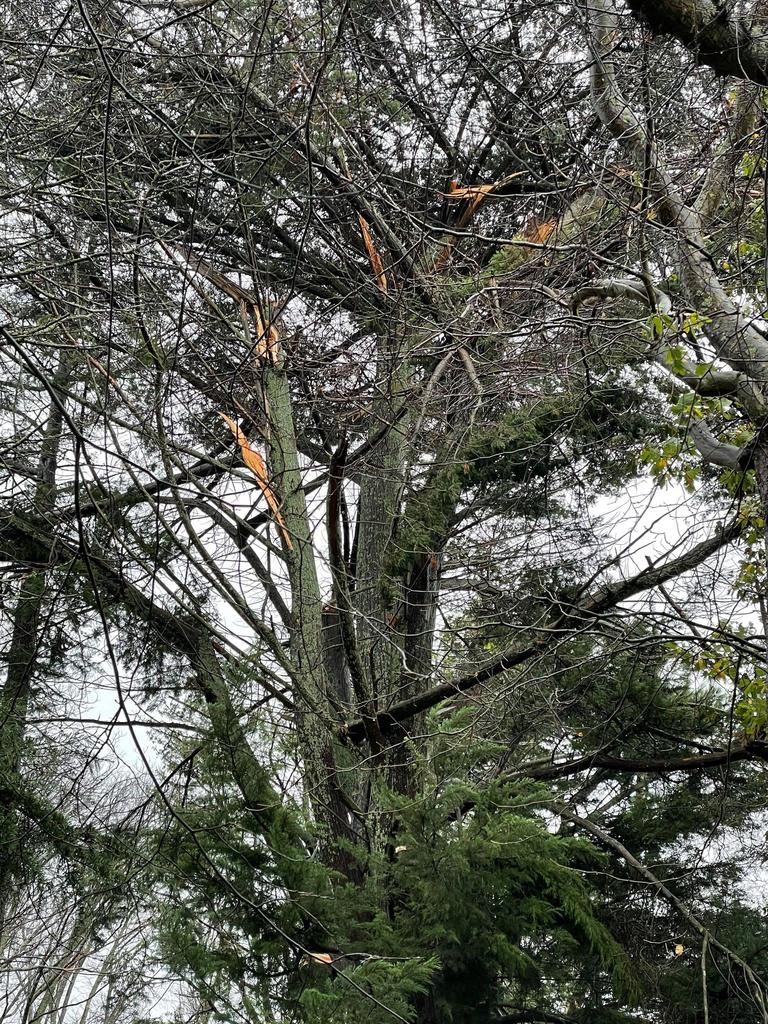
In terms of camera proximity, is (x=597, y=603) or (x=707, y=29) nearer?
(x=707, y=29)

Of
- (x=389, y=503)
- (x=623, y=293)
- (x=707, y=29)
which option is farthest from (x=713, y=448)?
(x=389, y=503)

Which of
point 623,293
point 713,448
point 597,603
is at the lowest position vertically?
point 597,603

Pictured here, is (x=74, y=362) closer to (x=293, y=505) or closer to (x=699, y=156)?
(x=293, y=505)

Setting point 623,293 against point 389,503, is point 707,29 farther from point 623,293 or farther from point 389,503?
point 389,503

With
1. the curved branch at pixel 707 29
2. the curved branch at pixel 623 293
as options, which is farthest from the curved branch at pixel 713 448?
the curved branch at pixel 707 29

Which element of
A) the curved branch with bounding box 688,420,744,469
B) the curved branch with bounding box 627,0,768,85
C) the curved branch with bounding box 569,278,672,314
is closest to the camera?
the curved branch with bounding box 627,0,768,85

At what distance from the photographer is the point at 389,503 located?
838 cm

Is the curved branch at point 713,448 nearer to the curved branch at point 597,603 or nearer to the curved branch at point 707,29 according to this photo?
the curved branch at point 597,603

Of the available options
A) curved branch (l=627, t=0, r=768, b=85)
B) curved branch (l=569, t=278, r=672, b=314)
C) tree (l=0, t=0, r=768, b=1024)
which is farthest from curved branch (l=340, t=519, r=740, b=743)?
curved branch (l=627, t=0, r=768, b=85)

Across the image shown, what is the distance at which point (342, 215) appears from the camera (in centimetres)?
749

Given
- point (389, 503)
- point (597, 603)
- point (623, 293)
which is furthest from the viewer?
point (389, 503)

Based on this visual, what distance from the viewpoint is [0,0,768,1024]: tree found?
5180 mm

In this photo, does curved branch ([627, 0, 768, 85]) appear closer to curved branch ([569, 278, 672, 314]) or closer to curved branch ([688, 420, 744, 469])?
curved branch ([569, 278, 672, 314])

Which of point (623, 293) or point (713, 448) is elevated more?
point (623, 293)
